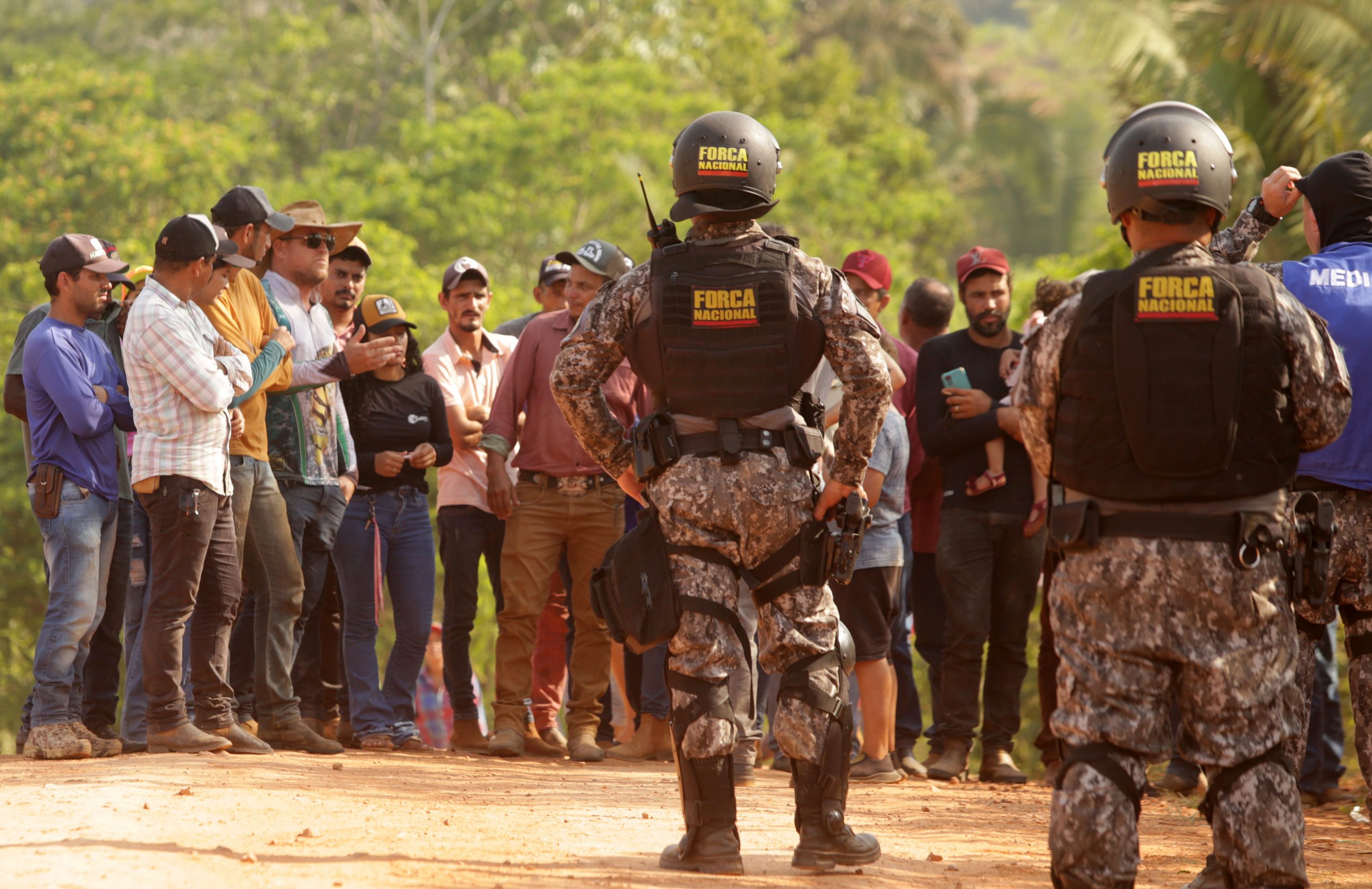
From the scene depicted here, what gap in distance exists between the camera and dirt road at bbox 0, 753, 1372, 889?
192 inches

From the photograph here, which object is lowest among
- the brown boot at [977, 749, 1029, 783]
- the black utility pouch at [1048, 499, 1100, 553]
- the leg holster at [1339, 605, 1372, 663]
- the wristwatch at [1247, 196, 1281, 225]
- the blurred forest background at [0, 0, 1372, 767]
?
the brown boot at [977, 749, 1029, 783]

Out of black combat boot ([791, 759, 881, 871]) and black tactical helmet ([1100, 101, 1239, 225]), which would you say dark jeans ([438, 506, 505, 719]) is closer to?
black combat boot ([791, 759, 881, 871])

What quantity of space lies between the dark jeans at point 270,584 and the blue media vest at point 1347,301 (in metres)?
4.73

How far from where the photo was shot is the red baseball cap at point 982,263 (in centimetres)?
830

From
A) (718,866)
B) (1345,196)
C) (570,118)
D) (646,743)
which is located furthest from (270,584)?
(570,118)

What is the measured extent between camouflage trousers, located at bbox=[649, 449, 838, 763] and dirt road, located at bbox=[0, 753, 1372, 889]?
1.83ft

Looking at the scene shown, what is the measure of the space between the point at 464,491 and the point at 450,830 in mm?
3397

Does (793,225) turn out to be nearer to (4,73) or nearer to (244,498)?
(4,73)

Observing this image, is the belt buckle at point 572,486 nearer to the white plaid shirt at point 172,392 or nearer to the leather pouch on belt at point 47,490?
the white plaid shirt at point 172,392

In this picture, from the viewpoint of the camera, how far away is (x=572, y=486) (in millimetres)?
8367

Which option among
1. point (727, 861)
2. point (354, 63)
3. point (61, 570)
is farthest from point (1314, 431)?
point (354, 63)

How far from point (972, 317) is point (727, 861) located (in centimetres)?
406

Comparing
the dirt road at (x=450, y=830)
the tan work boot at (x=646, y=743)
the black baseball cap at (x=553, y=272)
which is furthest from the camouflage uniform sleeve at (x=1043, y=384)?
the black baseball cap at (x=553, y=272)

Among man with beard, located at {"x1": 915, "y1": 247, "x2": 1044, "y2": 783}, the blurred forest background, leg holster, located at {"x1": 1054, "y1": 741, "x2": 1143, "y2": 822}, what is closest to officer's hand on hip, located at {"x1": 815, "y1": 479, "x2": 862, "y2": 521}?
leg holster, located at {"x1": 1054, "y1": 741, "x2": 1143, "y2": 822}
